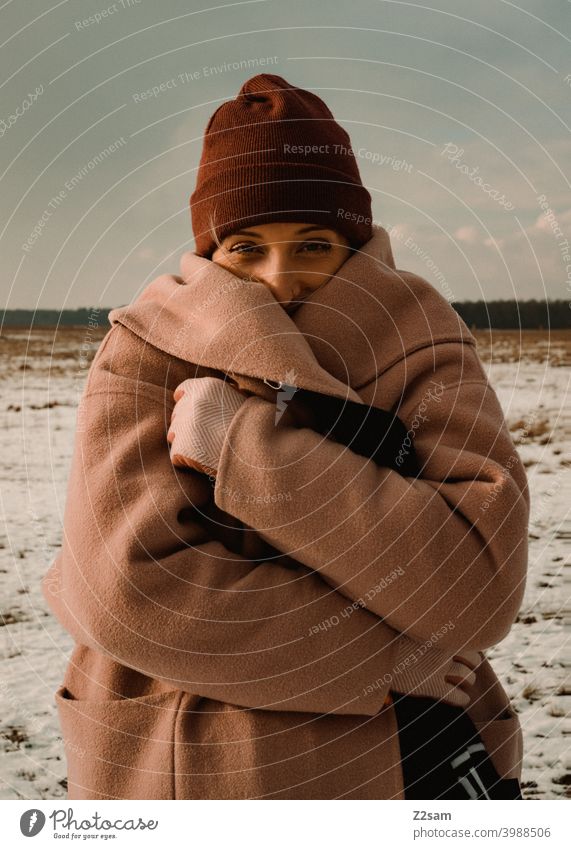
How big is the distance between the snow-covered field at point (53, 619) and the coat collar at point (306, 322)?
209 mm

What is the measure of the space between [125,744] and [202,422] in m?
0.65

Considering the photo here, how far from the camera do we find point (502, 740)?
5.77 ft

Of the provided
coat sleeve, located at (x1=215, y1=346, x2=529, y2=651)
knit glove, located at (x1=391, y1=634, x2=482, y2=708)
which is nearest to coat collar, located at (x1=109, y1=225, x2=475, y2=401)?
coat sleeve, located at (x1=215, y1=346, x2=529, y2=651)

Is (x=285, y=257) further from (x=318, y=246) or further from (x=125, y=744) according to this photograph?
(x=125, y=744)

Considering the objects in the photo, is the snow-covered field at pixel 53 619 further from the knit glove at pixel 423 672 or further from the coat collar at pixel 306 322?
the knit glove at pixel 423 672

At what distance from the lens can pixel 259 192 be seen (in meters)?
1.63

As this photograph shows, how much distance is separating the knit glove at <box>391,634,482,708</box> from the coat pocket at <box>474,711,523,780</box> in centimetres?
18

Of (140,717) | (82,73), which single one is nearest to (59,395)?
(82,73)

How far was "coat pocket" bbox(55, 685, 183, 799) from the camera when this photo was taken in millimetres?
1563

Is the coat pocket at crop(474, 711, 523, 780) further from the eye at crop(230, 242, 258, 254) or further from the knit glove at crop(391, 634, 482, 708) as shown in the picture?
the eye at crop(230, 242, 258, 254)

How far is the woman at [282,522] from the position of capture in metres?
1.45

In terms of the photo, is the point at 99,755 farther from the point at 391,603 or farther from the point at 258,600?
the point at 391,603

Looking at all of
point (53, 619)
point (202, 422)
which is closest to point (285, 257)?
point (202, 422)
